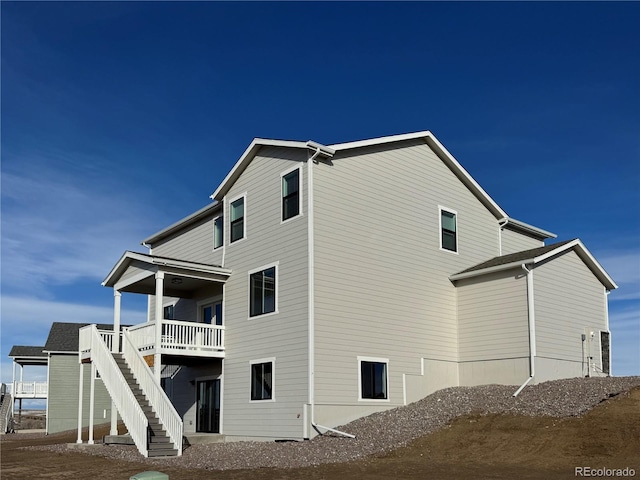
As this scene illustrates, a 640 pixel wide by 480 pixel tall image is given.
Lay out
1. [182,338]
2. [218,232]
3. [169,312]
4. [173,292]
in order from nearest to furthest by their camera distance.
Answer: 1. [182,338]
2. [218,232]
3. [173,292]
4. [169,312]

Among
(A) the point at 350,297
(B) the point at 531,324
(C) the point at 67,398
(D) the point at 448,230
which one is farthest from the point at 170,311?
(C) the point at 67,398

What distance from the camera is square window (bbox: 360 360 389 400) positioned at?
69.7 ft

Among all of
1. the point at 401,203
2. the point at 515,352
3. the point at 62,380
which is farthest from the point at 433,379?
the point at 62,380

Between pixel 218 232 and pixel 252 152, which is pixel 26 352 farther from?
pixel 252 152

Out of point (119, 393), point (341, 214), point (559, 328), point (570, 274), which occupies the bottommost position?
point (119, 393)

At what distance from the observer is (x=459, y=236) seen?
84.4ft

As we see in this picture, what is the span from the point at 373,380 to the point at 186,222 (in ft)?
35.9

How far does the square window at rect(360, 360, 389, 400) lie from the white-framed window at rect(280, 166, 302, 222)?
16.5 ft

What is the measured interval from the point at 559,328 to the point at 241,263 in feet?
35.3

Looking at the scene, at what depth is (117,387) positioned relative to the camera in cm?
2166

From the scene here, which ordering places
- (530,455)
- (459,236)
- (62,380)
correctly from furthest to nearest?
(62,380), (459,236), (530,455)

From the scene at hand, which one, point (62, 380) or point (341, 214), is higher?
point (341, 214)

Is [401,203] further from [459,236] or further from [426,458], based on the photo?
[426,458]

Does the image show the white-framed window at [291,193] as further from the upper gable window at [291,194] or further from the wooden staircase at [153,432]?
the wooden staircase at [153,432]
